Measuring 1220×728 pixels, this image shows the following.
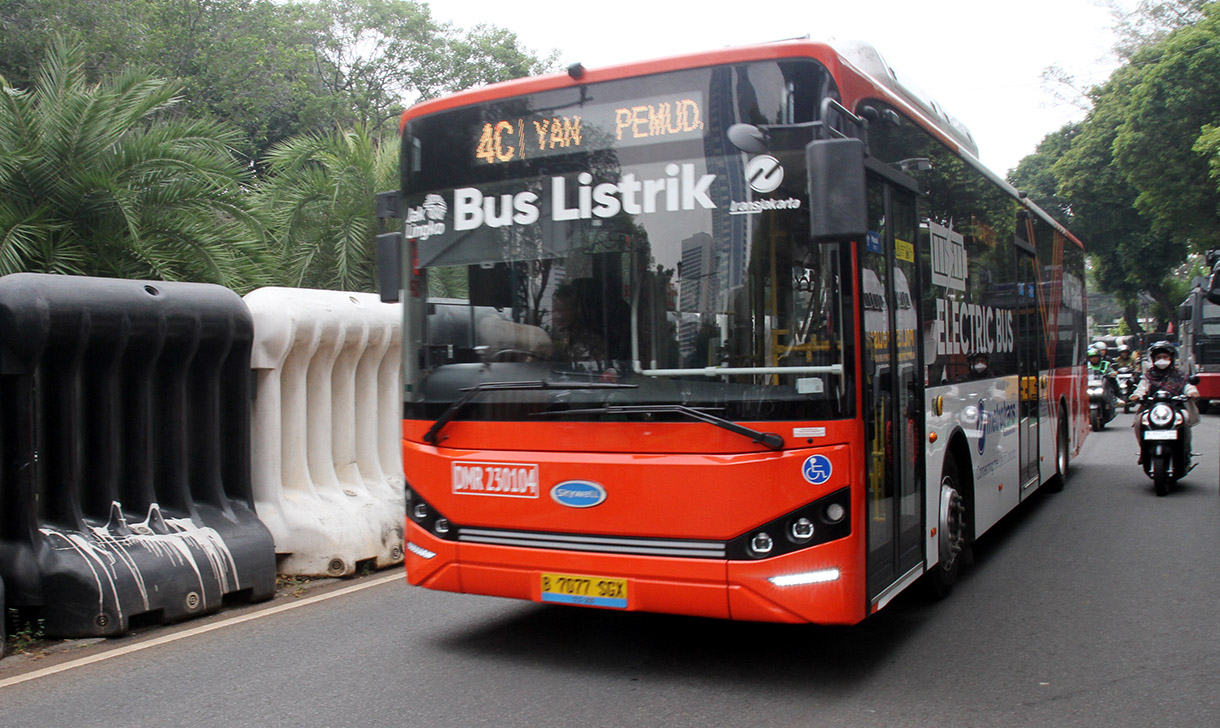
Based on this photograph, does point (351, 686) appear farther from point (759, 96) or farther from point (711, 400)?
point (759, 96)

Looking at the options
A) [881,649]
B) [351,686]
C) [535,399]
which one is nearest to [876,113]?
[535,399]

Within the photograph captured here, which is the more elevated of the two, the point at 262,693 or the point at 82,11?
the point at 82,11

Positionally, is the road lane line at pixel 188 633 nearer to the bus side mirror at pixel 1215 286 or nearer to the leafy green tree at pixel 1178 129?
the bus side mirror at pixel 1215 286

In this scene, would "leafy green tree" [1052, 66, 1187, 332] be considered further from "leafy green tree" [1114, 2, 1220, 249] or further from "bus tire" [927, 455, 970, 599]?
"bus tire" [927, 455, 970, 599]

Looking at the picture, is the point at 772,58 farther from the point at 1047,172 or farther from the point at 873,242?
the point at 1047,172

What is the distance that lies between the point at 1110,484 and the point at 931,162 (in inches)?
295

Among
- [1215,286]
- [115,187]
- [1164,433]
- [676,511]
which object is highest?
[115,187]

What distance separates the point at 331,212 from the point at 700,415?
409 inches

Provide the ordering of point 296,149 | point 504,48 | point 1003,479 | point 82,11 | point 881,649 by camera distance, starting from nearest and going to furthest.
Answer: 1. point 881,649
2. point 1003,479
3. point 296,149
4. point 82,11
5. point 504,48

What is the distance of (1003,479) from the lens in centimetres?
843

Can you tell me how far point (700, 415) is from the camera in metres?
4.90

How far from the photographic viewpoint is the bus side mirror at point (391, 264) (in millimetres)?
6043

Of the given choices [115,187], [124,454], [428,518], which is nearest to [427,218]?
[428,518]

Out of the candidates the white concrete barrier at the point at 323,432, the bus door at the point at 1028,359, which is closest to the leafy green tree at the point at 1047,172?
the bus door at the point at 1028,359
